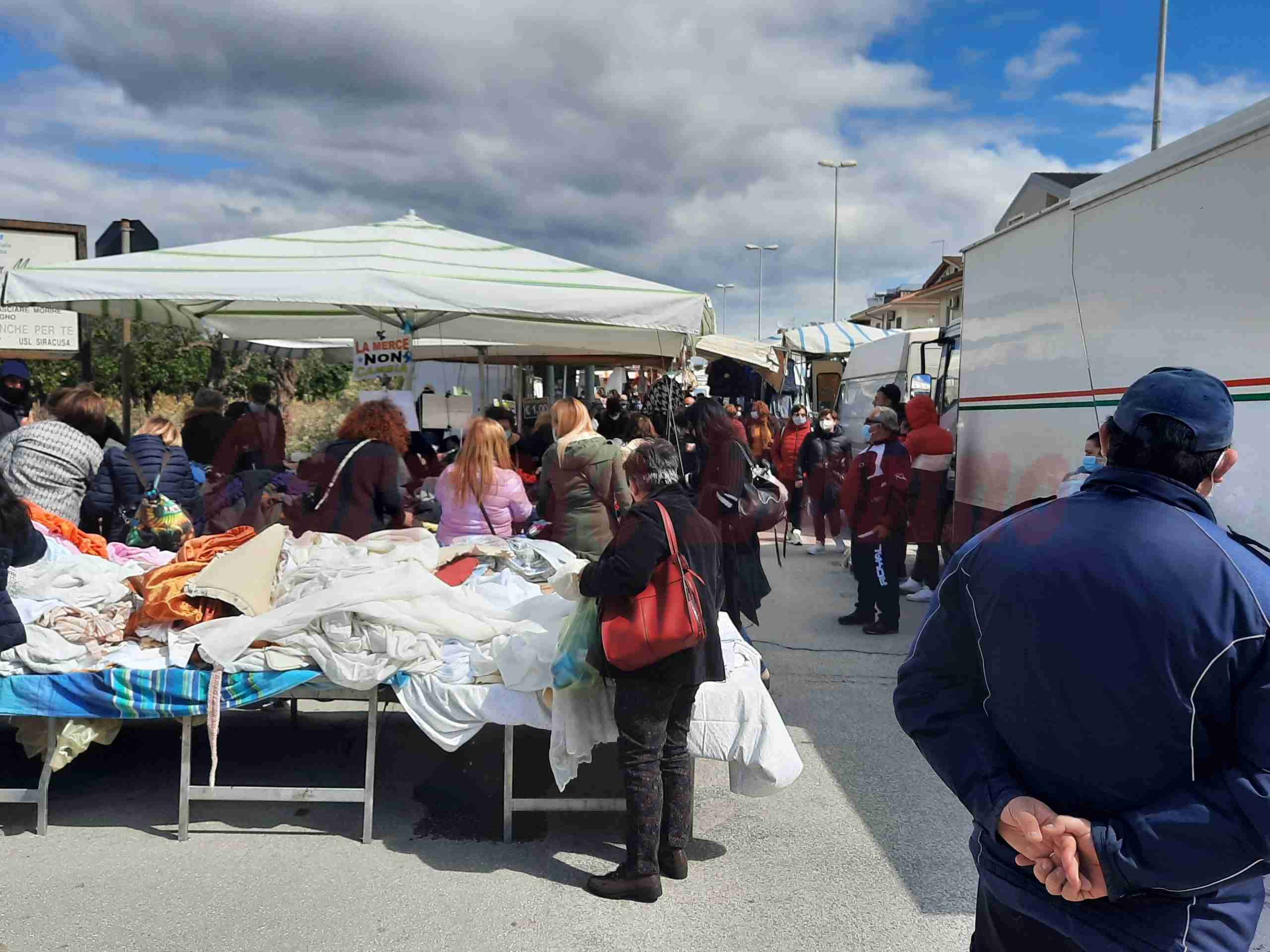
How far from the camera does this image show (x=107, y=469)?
5641mm

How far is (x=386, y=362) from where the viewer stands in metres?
7.04

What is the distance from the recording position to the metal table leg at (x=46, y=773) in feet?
13.0

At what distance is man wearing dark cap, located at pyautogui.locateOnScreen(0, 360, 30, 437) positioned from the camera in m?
7.37

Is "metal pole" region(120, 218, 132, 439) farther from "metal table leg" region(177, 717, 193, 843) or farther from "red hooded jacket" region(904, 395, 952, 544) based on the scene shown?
"red hooded jacket" region(904, 395, 952, 544)

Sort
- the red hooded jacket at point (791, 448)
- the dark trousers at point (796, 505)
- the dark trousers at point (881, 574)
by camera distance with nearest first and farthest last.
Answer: the dark trousers at point (881, 574) < the dark trousers at point (796, 505) < the red hooded jacket at point (791, 448)

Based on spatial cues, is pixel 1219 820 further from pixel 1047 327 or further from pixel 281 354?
pixel 281 354

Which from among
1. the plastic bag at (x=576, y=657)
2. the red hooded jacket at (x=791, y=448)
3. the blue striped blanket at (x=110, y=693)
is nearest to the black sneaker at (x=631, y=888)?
the plastic bag at (x=576, y=657)

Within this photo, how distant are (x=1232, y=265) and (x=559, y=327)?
19.9ft

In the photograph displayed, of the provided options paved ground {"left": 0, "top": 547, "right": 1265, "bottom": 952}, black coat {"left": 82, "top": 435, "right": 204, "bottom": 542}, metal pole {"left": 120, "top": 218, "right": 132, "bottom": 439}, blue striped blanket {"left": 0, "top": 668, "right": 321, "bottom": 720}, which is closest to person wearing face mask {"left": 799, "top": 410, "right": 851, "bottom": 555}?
paved ground {"left": 0, "top": 547, "right": 1265, "bottom": 952}

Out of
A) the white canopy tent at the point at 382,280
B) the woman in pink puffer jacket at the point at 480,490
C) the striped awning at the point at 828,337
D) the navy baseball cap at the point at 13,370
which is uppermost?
the striped awning at the point at 828,337

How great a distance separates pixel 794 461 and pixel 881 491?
14.9 feet

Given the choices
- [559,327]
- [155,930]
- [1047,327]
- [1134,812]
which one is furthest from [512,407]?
[1134,812]

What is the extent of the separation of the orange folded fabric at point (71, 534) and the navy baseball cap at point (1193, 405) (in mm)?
5039

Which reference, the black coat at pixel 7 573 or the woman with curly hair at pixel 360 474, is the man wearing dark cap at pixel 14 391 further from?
the black coat at pixel 7 573
